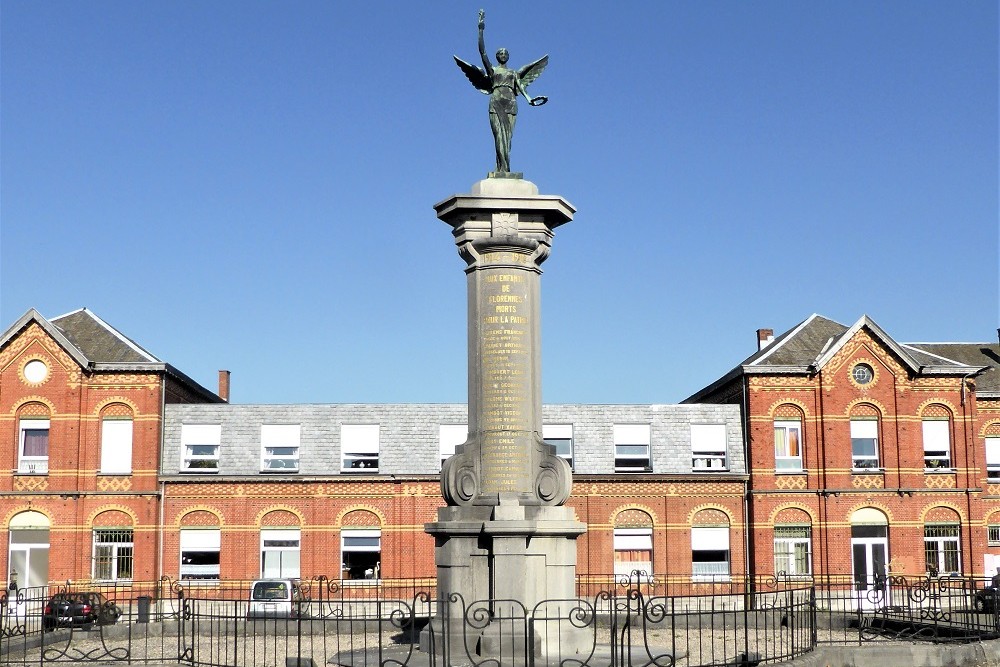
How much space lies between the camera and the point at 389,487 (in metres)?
41.5

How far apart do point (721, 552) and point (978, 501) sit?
9005 millimetres

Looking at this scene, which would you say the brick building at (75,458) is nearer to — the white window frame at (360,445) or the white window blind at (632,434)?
the white window frame at (360,445)

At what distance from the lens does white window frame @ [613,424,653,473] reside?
42469 mm

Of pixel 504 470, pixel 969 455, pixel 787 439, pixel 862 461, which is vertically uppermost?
pixel 787 439

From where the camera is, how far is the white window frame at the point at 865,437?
42.4m

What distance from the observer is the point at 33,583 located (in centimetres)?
4003

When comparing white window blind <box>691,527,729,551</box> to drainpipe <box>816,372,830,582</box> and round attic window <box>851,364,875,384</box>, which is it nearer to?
drainpipe <box>816,372,830,582</box>

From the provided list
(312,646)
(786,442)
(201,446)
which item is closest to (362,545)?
(201,446)

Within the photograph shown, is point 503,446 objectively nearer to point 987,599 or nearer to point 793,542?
point 987,599

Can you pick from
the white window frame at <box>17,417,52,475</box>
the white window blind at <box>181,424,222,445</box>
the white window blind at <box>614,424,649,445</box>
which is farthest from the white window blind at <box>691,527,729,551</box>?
the white window frame at <box>17,417,52,475</box>

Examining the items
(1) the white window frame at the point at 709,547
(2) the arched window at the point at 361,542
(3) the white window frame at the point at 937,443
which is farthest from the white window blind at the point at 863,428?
(2) the arched window at the point at 361,542

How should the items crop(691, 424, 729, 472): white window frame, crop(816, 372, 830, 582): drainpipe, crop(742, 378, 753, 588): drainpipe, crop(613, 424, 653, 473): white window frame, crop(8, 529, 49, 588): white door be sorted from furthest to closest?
crop(691, 424, 729, 472): white window frame
crop(613, 424, 653, 473): white window frame
crop(742, 378, 753, 588): drainpipe
crop(816, 372, 830, 582): drainpipe
crop(8, 529, 49, 588): white door

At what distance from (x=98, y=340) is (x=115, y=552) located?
720 cm

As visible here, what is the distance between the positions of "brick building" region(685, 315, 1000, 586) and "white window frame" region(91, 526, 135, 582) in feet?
66.9
